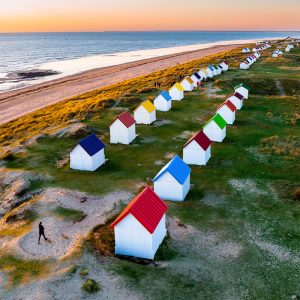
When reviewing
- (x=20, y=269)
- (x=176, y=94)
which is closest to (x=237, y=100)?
(x=176, y=94)

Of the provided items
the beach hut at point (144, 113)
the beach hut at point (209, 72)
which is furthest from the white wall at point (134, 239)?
the beach hut at point (209, 72)

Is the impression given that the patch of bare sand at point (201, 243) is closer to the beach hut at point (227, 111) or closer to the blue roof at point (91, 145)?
the blue roof at point (91, 145)

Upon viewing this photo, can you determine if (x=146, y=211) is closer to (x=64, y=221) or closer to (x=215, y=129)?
(x=64, y=221)

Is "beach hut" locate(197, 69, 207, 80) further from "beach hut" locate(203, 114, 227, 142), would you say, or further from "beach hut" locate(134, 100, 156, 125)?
"beach hut" locate(203, 114, 227, 142)

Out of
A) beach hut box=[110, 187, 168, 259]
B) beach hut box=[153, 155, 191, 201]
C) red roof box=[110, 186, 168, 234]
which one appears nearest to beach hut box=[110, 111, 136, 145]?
beach hut box=[153, 155, 191, 201]

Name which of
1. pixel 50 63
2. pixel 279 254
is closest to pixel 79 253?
pixel 279 254
